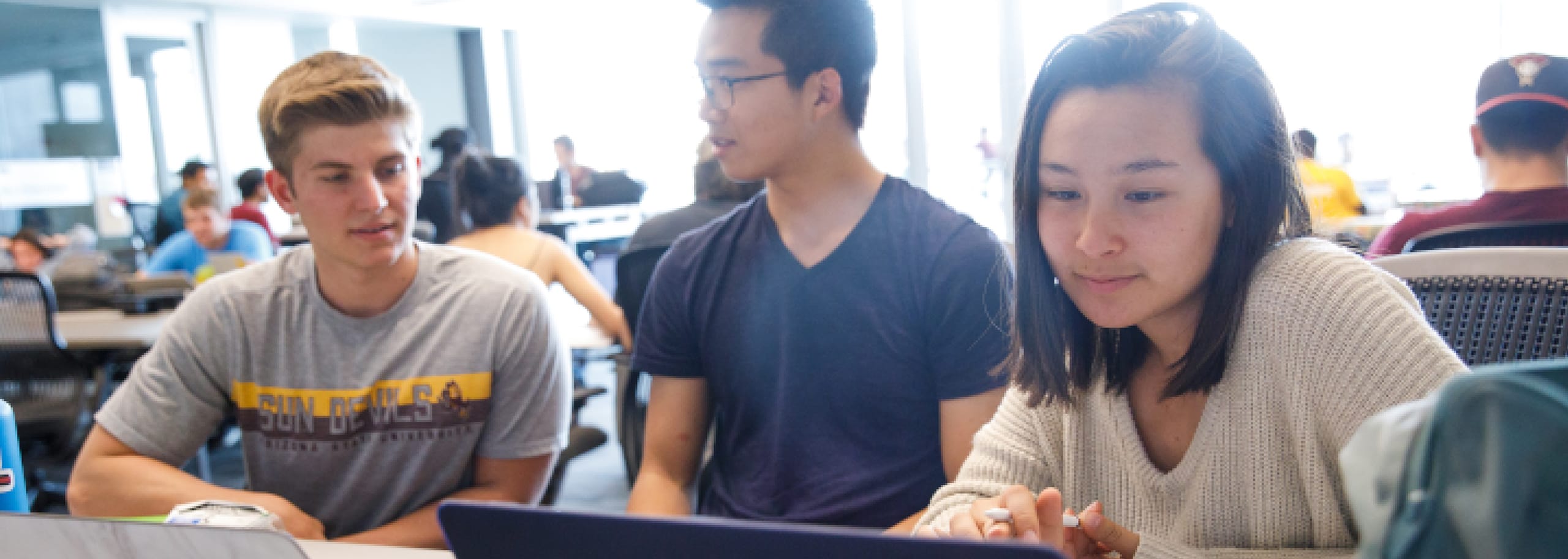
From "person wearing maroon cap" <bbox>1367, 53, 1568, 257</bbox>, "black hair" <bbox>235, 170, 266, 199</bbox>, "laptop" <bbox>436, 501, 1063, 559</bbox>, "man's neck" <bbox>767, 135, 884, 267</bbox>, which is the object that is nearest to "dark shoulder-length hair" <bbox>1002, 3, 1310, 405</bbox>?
"man's neck" <bbox>767, 135, 884, 267</bbox>

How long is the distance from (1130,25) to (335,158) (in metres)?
1.08

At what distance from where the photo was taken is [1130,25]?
98 cm

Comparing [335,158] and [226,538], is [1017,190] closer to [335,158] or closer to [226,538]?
[226,538]

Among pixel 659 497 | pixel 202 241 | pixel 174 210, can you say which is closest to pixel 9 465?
pixel 659 497

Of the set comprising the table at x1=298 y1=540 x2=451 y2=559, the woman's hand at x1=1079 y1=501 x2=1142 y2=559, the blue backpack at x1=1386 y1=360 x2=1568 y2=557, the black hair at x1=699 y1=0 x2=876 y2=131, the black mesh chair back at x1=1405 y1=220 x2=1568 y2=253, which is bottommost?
the table at x1=298 y1=540 x2=451 y2=559

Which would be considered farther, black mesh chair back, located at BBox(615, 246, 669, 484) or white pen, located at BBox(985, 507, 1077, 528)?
black mesh chair back, located at BBox(615, 246, 669, 484)

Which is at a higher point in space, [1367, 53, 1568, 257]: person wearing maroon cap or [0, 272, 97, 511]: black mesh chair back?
[1367, 53, 1568, 257]: person wearing maroon cap

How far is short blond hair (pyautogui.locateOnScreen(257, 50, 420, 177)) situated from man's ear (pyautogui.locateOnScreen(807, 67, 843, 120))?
24.0 inches

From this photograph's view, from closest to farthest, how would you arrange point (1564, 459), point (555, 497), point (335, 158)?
point (1564, 459), point (335, 158), point (555, 497)

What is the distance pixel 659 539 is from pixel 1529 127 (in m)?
2.41

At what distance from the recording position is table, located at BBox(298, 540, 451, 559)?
3.16 ft

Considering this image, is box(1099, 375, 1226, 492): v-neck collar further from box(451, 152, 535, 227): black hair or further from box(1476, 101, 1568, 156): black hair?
box(451, 152, 535, 227): black hair

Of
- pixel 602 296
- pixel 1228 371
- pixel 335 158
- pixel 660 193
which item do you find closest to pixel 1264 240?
pixel 1228 371

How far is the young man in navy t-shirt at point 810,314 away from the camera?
144 centimetres
